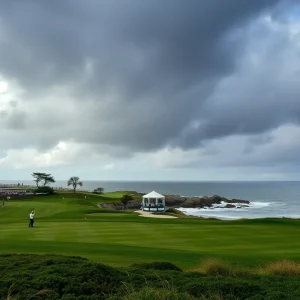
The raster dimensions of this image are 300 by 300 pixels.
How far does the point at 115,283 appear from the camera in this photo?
27.1ft

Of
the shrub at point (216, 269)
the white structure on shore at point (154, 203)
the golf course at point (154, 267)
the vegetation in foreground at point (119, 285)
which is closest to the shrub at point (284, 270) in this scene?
the golf course at point (154, 267)

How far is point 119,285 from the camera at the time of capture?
8211 mm

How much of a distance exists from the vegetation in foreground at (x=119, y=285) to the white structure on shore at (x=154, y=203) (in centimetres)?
5082

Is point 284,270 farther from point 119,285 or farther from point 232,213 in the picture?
point 232,213

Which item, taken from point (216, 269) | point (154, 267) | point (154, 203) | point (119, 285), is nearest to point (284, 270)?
point (216, 269)

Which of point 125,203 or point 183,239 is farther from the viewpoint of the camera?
point 125,203

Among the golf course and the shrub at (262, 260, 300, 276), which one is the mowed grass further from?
the shrub at (262, 260, 300, 276)

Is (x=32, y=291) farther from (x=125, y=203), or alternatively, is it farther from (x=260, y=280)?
(x=125, y=203)

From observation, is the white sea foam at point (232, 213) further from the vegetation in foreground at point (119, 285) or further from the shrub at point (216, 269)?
the vegetation in foreground at point (119, 285)

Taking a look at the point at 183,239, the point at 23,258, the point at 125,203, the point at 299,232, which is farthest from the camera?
the point at 125,203

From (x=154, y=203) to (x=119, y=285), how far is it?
176ft

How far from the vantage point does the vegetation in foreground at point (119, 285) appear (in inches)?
285

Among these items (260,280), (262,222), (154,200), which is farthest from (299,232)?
(154,200)

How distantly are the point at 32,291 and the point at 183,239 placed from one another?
46.7 feet
